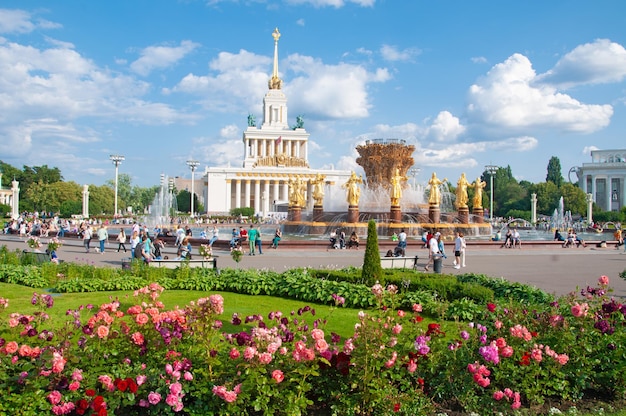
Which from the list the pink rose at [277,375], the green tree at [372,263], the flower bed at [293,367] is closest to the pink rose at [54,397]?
the flower bed at [293,367]

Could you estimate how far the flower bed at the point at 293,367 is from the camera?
4598 mm

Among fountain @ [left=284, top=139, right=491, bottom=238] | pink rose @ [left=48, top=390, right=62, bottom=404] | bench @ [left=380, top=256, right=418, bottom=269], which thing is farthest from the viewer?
fountain @ [left=284, top=139, right=491, bottom=238]

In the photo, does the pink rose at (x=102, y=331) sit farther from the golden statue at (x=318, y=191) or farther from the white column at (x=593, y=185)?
the white column at (x=593, y=185)

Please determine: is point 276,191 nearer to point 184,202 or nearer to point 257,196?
point 257,196

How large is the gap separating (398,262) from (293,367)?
10863 millimetres

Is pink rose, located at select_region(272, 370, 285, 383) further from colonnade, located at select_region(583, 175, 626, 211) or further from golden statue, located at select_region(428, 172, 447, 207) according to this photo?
colonnade, located at select_region(583, 175, 626, 211)

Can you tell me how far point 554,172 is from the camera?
10456 cm

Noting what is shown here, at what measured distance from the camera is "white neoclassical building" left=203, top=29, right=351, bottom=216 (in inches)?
3757

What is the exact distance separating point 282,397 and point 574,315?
3.54 meters

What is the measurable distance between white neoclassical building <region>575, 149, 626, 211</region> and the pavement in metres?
79.1

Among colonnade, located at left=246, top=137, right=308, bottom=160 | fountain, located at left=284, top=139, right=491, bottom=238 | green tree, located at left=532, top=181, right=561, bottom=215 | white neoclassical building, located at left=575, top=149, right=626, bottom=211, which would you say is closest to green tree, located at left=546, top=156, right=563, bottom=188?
white neoclassical building, located at left=575, top=149, right=626, bottom=211

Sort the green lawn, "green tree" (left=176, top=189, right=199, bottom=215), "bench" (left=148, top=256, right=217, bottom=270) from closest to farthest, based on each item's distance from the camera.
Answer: the green lawn < "bench" (left=148, top=256, right=217, bottom=270) < "green tree" (left=176, top=189, right=199, bottom=215)

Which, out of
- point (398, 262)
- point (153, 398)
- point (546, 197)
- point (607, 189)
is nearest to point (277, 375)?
point (153, 398)

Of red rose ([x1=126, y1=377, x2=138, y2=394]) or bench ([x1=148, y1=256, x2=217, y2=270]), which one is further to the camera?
bench ([x1=148, y1=256, x2=217, y2=270])
